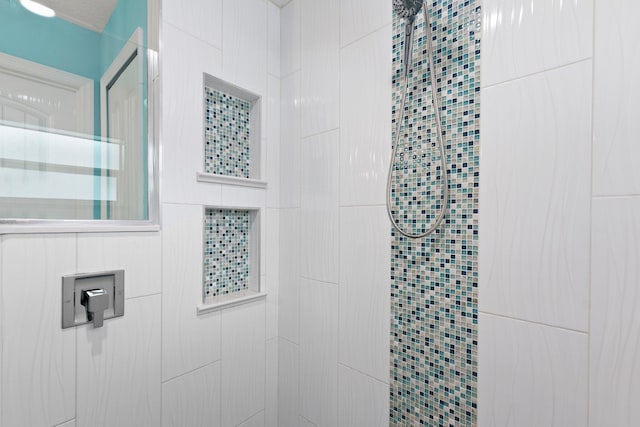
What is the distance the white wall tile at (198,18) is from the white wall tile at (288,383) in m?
1.52

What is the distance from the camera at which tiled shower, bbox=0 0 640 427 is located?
752 mm

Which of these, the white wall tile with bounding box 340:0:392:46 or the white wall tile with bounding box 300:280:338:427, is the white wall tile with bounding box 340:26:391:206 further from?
the white wall tile with bounding box 300:280:338:427

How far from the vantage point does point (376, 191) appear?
1.20m

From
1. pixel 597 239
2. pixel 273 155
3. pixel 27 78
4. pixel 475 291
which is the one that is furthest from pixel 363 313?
pixel 27 78

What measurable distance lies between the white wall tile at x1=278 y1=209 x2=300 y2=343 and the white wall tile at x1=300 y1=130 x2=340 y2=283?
59 mm

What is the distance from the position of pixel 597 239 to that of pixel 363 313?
2.58ft

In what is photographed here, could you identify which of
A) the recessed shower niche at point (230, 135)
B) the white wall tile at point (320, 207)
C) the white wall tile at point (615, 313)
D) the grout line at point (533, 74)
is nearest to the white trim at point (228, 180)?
the recessed shower niche at point (230, 135)

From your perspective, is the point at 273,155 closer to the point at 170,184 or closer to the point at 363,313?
the point at 170,184

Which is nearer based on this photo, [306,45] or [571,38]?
[571,38]

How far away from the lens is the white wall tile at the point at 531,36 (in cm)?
76

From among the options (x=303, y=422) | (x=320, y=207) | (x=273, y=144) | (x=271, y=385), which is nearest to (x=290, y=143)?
(x=273, y=144)

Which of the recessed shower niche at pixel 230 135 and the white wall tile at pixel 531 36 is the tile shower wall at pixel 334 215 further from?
the white wall tile at pixel 531 36

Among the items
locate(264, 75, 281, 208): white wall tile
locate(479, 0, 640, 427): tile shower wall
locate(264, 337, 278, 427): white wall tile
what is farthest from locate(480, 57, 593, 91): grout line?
locate(264, 337, 278, 427): white wall tile

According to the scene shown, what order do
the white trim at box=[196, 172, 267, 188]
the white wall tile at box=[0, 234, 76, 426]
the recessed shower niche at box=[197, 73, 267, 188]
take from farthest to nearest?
1. the recessed shower niche at box=[197, 73, 267, 188]
2. the white trim at box=[196, 172, 267, 188]
3. the white wall tile at box=[0, 234, 76, 426]
